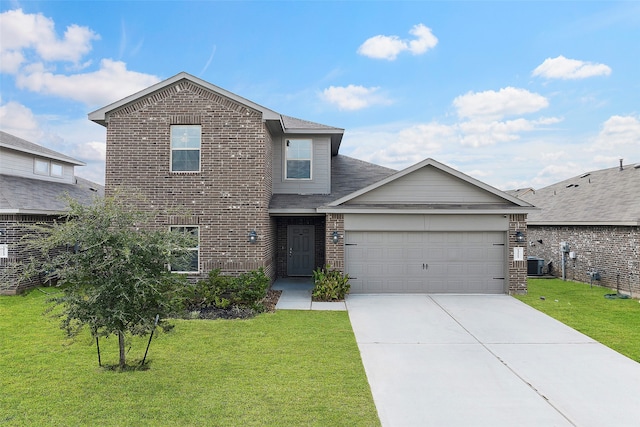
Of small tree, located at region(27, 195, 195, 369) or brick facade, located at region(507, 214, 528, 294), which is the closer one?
small tree, located at region(27, 195, 195, 369)

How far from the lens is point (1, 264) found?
38.9 feet

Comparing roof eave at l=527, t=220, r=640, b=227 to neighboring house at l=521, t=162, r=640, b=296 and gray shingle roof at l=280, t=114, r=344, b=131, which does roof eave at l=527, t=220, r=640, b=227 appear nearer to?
neighboring house at l=521, t=162, r=640, b=296

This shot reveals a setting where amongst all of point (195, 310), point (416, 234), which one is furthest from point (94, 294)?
point (416, 234)

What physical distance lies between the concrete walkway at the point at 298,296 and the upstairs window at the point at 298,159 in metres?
3.97

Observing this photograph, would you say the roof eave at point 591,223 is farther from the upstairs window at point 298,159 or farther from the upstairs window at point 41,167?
the upstairs window at point 41,167

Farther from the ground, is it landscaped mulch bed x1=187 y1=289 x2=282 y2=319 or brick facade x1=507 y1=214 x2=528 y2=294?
brick facade x1=507 y1=214 x2=528 y2=294

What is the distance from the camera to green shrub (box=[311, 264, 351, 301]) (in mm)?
10930

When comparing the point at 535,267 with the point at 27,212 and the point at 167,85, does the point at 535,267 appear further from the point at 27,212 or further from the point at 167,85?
the point at 27,212

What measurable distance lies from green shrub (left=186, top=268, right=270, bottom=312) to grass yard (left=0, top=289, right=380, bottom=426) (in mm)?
1742

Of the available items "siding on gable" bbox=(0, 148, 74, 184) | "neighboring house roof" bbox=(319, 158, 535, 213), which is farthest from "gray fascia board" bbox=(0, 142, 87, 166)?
"neighboring house roof" bbox=(319, 158, 535, 213)

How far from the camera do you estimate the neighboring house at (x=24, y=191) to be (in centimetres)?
1176

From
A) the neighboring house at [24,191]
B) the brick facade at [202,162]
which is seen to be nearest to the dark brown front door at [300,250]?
the brick facade at [202,162]

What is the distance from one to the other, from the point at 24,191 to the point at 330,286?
1238 cm

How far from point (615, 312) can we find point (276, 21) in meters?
16.3
